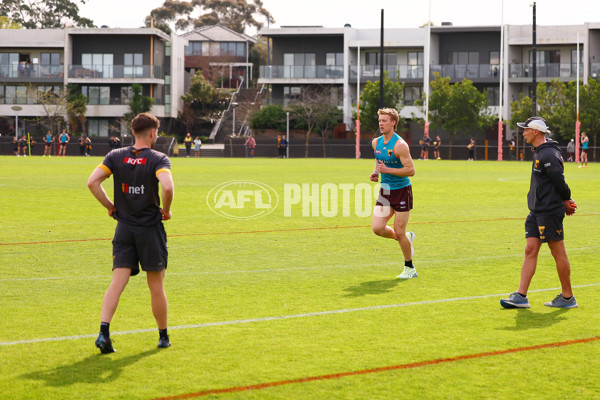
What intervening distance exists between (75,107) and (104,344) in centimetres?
7197

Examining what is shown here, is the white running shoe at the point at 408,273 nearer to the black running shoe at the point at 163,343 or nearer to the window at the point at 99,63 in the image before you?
the black running shoe at the point at 163,343

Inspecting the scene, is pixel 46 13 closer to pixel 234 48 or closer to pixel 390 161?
pixel 234 48

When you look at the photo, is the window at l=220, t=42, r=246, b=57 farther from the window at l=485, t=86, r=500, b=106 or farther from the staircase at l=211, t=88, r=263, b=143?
the window at l=485, t=86, r=500, b=106

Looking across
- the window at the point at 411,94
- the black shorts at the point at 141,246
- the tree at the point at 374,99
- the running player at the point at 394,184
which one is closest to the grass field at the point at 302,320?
the running player at the point at 394,184

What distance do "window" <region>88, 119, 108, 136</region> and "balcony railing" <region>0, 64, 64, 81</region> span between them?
194 inches

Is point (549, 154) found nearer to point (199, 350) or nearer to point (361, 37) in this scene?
point (199, 350)

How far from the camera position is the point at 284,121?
7431 cm

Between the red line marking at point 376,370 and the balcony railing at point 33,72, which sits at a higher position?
the balcony railing at point 33,72

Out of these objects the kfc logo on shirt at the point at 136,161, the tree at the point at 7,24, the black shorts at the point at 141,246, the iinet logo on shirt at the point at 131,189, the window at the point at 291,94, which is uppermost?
the tree at the point at 7,24

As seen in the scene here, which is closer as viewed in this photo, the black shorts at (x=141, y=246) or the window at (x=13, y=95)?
the black shorts at (x=141, y=246)

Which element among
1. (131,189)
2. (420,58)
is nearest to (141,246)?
(131,189)

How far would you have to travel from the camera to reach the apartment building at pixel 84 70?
257ft

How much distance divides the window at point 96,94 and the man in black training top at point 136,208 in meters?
74.5

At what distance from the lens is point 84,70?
78312mm
